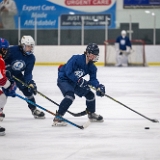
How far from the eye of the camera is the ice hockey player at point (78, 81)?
18.7 feet

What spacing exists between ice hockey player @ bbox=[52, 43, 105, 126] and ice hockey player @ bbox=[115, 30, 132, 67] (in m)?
11.8

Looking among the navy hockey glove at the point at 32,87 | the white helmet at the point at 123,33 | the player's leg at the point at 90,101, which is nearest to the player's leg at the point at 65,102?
the player's leg at the point at 90,101

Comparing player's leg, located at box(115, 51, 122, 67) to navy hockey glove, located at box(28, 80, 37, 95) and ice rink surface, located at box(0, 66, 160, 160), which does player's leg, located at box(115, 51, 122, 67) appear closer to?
ice rink surface, located at box(0, 66, 160, 160)

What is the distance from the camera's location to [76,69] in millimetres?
5836

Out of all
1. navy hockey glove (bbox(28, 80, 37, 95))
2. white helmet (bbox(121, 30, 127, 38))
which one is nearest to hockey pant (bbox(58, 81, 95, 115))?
navy hockey glove (bbox(28, 80, 37, 95))

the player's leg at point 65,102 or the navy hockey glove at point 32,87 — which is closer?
the player's leg at point 65,102

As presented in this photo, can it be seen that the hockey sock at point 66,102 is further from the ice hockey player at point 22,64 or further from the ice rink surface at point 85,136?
the ice hockey player at point 22,64

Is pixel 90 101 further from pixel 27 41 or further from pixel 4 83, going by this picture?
pixel 4 83

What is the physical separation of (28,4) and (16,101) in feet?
36.9

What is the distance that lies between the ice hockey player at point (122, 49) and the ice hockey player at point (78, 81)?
1177cm

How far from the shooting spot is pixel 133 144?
4.61 meters

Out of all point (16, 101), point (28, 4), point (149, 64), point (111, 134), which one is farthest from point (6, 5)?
point (111, 134)

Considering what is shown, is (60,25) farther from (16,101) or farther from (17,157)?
(17,157)

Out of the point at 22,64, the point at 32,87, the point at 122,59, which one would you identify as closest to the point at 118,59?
the point at 122,59
